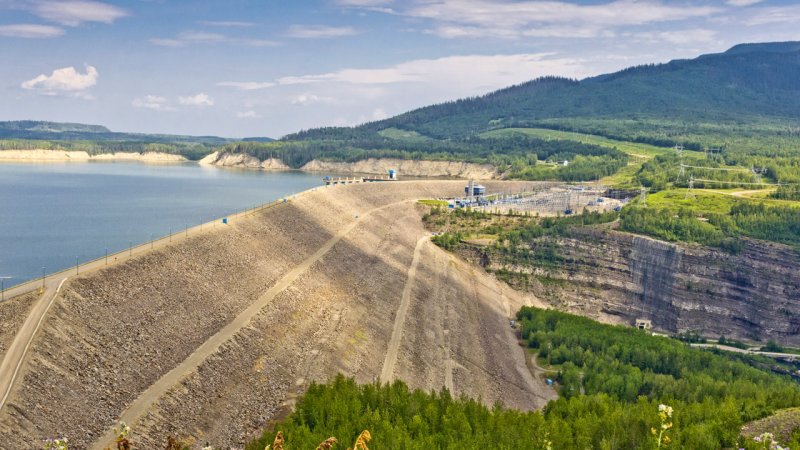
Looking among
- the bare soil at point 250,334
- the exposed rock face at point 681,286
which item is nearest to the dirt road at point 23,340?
the bare soil at point 250,334

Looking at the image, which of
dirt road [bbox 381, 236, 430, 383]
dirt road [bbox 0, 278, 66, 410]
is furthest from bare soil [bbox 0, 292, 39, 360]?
dirt road [bbox 381, 236, 430, 383]

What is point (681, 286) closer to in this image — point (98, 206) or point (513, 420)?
point (513, 420)

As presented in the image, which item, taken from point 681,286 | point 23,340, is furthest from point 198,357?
point 681,286

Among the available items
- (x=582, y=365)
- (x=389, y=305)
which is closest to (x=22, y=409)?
(x=389, y=305)

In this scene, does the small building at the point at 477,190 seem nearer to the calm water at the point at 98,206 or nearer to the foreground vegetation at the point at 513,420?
the calm water at the point at 98,206

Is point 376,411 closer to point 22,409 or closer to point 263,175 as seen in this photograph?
point 22,409

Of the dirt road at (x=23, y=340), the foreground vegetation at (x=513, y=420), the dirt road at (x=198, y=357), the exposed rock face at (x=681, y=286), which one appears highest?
the dirt road at (x=23, y=340)
